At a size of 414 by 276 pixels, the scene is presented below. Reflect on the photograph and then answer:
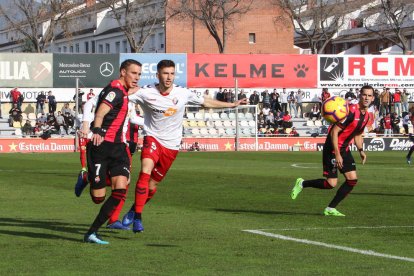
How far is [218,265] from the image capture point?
10.3 meters

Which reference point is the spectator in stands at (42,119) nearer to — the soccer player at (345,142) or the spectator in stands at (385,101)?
the spectator in stands at (385,101)

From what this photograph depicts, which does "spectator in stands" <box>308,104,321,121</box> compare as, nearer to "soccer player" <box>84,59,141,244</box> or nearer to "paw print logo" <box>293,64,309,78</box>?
"paw print logo" <box>293,64,309,78</box>

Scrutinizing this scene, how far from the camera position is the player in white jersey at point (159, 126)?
13.3m

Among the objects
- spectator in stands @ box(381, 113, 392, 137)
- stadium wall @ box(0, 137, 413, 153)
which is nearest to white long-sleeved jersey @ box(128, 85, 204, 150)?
stadium wall @ box(0, 137, 413, 153)

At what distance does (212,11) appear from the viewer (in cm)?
8919

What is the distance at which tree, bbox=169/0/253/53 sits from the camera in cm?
8681

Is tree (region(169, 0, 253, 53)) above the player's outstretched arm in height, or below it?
above

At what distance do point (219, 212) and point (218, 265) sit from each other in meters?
6.36

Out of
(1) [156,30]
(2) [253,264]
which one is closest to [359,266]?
(2) [253,264]

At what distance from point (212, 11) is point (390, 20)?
15.9 meters

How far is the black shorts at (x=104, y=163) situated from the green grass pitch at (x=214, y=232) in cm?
79

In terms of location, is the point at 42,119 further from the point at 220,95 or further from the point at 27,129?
the point at 220,95

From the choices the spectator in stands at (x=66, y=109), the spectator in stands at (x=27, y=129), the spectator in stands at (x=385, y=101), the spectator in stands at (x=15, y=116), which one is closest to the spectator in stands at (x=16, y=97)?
the spectator in stands at (x=15, y=116)

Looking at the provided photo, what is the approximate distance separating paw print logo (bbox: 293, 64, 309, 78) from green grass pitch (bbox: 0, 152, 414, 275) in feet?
115
